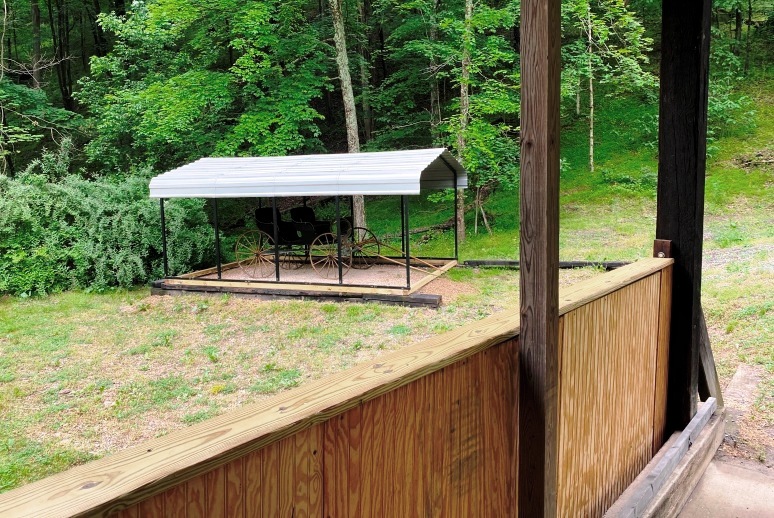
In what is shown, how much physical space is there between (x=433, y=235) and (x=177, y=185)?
6933 mm

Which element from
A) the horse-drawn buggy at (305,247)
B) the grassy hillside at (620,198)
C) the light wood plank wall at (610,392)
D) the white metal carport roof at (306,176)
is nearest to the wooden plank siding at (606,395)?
the light wood plank wall at (610,392)

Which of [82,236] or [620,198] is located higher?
[620,198]

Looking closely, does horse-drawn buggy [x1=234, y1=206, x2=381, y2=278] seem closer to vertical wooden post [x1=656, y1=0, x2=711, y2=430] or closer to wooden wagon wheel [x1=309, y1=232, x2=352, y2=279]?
wooden wagon wheel [x1=309, y1=232, x2=352, y2=279]

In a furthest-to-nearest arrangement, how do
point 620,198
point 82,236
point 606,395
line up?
point 620,198 → point 82,236 → point 606,395

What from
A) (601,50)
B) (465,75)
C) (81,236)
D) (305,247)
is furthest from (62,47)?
(601,50)

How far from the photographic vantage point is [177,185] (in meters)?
10.4

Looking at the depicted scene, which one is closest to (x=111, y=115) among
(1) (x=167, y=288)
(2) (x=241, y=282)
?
(1) (x=167, y=288)

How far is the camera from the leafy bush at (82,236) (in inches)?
407

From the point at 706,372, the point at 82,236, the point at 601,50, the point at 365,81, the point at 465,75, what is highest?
the point at 601,50

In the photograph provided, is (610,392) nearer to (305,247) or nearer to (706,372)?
(706,372)

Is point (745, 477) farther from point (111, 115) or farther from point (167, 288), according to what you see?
point (111, 115)

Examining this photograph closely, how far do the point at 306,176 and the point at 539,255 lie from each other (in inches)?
337

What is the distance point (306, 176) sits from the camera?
32.2 ft

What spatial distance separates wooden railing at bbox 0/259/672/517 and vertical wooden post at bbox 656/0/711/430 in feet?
2.26
